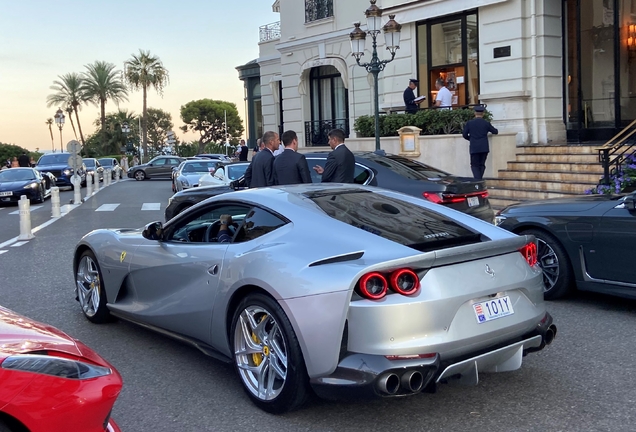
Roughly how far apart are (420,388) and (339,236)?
1038mm

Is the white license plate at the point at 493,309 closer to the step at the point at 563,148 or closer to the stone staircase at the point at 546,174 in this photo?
the stone staircase at the point at 546,174

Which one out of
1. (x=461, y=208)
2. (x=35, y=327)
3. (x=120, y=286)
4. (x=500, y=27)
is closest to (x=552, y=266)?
(x=461, y=208)

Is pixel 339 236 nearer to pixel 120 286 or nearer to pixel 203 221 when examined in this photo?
pixel 203 221

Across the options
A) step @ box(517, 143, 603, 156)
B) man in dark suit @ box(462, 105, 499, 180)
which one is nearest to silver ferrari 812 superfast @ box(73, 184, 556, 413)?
man in dark suit @ box(462, 105, 499, 180)

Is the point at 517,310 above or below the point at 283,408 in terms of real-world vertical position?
above

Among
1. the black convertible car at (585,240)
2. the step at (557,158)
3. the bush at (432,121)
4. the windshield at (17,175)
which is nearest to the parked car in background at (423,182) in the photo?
the black convertible car at (585,240)


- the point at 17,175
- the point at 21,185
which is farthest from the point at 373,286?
the point at 17,175

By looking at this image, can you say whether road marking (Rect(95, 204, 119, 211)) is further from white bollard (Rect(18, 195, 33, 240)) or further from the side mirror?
the side mirror

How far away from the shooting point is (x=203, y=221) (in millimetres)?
5441

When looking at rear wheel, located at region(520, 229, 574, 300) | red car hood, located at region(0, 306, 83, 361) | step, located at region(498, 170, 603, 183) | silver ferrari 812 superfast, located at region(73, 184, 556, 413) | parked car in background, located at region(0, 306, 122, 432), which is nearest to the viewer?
parked car in background, located at region(0, 306, 122, 432)

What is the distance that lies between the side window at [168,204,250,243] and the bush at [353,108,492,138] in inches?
511

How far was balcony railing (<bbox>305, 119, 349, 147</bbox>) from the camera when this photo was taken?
86.6ft

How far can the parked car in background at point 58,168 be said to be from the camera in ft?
103

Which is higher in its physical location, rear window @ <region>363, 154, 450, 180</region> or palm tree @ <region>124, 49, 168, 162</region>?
palm tree @ <region>124, 49, 168, 162</region>
